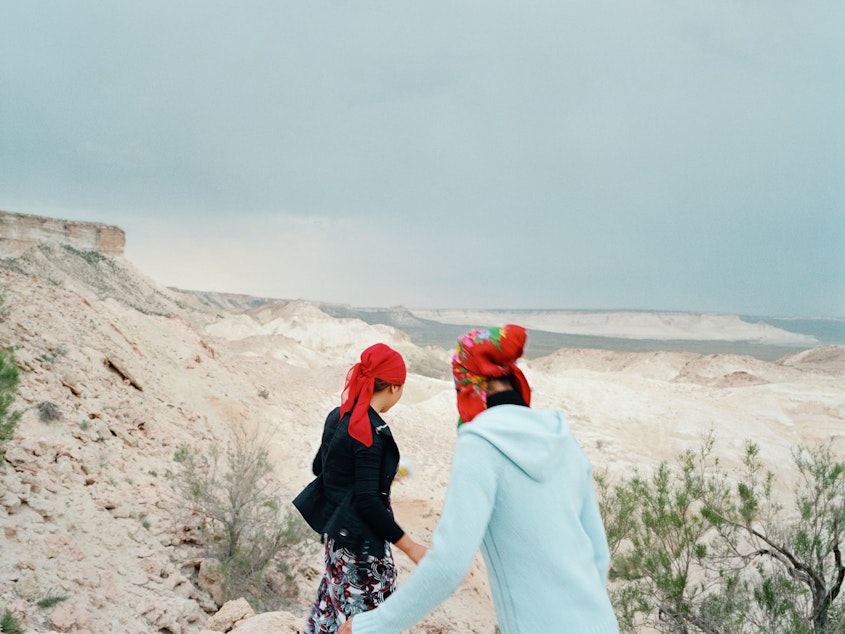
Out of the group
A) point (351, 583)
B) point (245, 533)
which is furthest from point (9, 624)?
point (245, 533)

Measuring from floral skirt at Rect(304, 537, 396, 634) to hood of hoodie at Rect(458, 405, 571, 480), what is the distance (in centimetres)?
126

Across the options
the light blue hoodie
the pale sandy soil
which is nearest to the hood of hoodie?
the light blue hoodie

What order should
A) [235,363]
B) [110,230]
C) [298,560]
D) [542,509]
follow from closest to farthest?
1. [542,509]
2. [298,560]
3. [235,363]
4. [110,230]

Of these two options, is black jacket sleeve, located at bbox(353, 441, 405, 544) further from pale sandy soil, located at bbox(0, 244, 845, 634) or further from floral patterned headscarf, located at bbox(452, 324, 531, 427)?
pale sandy soil, located at bbox(0, 244, 845, 634)

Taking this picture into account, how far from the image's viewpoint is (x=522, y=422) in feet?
4.55

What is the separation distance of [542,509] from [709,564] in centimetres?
554

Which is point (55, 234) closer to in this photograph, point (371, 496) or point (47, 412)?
point (47, 412)

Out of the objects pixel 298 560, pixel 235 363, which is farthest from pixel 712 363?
pixel 298 560

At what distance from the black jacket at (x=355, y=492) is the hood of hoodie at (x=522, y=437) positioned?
1.01 m

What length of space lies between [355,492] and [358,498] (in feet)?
0.11

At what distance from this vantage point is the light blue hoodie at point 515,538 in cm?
129

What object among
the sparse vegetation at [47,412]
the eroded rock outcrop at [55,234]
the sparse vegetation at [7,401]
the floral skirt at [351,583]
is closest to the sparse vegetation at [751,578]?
the floral skirt at [351,583]

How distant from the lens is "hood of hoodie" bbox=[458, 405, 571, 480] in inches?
51.5

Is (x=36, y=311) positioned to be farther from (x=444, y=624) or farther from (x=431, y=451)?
(x=431, y=451)
